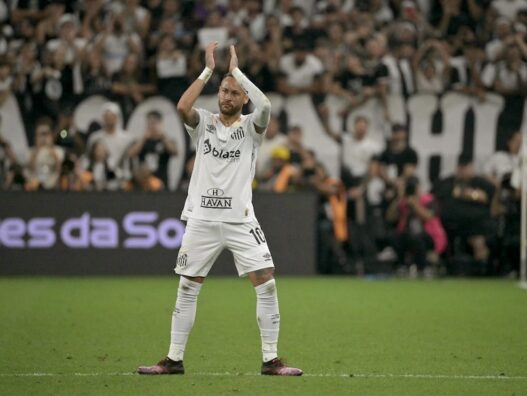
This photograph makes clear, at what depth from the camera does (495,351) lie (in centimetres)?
1095

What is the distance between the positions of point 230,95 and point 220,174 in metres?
0.67

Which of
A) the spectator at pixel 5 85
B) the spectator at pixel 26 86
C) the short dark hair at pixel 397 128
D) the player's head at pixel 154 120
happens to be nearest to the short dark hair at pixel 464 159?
the short dark hair at pixel 397 128

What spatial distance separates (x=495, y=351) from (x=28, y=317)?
19.5ft

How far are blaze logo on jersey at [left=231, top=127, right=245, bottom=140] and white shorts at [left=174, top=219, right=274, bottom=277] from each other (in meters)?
0.73

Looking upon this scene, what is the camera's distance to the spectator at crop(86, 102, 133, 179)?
21.7 metres

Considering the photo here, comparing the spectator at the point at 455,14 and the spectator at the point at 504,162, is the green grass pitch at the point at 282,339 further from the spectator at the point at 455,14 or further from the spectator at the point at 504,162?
the spectator at the point at 455,14

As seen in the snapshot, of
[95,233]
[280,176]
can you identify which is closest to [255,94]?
Result: [95,233]

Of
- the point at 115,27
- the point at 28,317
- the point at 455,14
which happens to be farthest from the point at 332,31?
the point at 28,317

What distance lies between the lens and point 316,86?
2281 cm

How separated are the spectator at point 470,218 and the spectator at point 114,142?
6328 millimetres

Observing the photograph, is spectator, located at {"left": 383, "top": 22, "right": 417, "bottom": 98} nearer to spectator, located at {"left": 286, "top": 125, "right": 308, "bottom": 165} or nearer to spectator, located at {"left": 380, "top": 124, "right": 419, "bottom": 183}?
spectator, located at {"left": 380, "top": 124, "right": 419, "bottom": 183}

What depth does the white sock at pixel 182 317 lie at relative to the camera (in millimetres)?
9320

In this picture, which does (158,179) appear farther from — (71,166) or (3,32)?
(3,32)

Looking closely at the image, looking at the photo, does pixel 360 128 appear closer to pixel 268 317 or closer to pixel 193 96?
pixel 268 317
